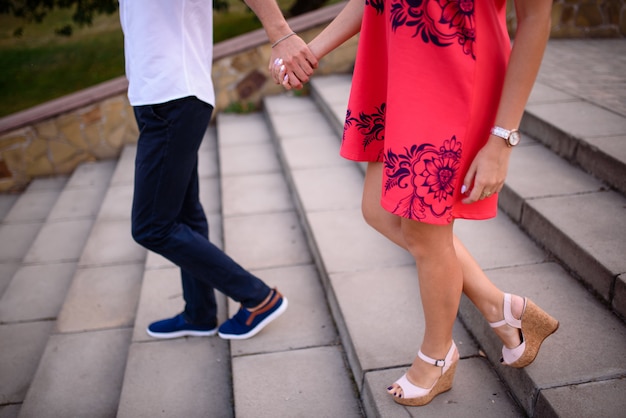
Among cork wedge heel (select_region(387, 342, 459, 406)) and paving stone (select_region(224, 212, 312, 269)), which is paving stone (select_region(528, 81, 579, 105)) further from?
cork wedge heel (select_region(387, 342, 459, 406))

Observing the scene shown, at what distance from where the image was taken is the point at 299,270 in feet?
9.38

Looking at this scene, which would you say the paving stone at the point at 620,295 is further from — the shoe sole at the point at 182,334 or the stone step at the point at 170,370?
the shoe sole at the point at 182,334

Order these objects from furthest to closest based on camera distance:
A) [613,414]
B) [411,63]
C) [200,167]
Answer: [200,167], [613,414], [411,63]

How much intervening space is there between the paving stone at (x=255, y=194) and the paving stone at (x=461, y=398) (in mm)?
1762

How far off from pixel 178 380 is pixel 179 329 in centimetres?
26

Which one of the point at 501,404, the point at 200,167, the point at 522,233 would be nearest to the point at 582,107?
the point at 522,233

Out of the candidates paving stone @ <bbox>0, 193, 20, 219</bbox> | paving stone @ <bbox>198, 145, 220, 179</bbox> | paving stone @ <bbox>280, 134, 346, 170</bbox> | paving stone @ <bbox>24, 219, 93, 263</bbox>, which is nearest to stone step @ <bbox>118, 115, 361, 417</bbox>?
paving stone @ <bbox>280, 134, 346, 170</bbox>

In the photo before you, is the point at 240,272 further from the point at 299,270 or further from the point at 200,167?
the point at 200,167

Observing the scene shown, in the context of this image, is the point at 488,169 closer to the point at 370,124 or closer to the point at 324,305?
the point at 370,124

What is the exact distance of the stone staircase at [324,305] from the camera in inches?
73.7

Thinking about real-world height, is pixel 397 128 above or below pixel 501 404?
above

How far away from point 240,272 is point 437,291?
2.99 feet

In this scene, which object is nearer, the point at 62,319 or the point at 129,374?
the point at 129,374

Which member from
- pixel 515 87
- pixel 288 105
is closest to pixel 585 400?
pixel 515 87
